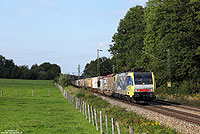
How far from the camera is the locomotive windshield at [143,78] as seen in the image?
30.6 m

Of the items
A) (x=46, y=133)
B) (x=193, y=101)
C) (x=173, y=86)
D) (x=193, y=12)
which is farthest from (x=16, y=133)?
(x=193, y=12)

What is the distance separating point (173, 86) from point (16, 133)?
33511 mm

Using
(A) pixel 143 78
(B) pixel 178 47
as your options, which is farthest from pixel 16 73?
(A) pixel 143 78

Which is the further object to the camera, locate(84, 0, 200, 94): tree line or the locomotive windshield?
locate(84, 0, 200, 94): tree line

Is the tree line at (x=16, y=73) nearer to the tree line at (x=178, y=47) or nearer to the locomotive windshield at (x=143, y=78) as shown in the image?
the tree line at (x=178, y=47)

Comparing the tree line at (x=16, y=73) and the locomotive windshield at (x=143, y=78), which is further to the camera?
the tree line at (x=16, y=73)

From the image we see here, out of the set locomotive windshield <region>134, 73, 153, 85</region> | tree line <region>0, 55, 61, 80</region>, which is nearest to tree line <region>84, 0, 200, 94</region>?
locomotive windshield <region>134, 73, 153, 85</region>

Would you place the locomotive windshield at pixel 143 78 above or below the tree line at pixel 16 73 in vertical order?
below

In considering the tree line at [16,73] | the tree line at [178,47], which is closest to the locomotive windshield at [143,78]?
the tree line at [178,47]

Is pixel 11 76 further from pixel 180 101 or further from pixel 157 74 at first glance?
pixel 180 101

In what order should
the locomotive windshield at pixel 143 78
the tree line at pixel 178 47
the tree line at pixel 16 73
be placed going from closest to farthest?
1. the locomotive windshield at pixel 143 78
2. the tree line at pixel 178 47
3. the tree line at pixel 16 73

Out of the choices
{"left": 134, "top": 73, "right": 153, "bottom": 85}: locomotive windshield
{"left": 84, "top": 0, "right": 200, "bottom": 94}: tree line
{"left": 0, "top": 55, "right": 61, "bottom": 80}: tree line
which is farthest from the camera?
{"left": 0, "top": 55, "right": 61, "bottom": 80}: tree line

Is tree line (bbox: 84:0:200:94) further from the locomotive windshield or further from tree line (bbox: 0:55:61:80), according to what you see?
tree line (bbox: 0:55:61:80)

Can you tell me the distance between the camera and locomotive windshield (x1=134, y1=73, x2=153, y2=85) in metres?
30.6
